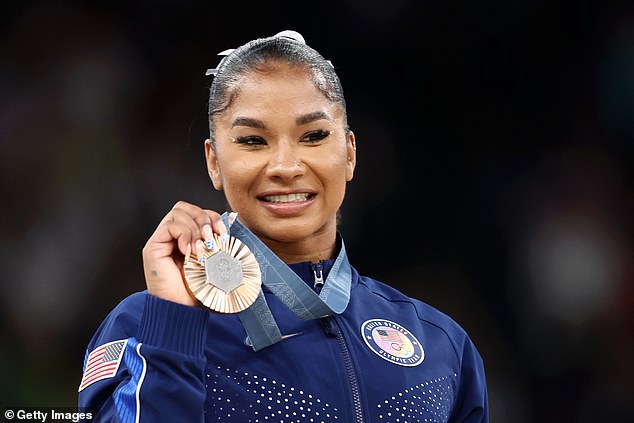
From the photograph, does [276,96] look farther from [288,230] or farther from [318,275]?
[318,275]

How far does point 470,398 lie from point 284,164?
85cm

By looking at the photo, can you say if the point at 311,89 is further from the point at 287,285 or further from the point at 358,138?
the point at 358,138

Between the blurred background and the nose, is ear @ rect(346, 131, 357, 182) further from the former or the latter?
the blurred background

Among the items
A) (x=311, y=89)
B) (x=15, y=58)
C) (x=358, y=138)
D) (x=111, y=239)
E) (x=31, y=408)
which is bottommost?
(x=31, y=408)

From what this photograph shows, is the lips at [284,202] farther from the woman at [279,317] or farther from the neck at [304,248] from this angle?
the neck at [304,248]

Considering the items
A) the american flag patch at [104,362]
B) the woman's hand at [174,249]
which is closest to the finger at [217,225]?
the woman's hand at [174,249]

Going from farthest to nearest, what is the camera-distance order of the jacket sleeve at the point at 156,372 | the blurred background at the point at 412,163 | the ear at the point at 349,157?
the blurred background at the point at 412,163 → the ear at the point at 349,157 → the jacket sleeve at the point at 156,372

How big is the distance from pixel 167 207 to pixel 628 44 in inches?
103

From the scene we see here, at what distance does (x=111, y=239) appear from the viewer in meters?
4.21

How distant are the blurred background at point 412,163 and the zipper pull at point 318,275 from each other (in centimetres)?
185

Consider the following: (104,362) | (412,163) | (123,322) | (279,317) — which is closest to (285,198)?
(279,317)

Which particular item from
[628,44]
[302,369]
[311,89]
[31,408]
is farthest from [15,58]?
[628,44]

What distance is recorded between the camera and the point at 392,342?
2416mm

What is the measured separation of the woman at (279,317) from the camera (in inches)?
76.9
